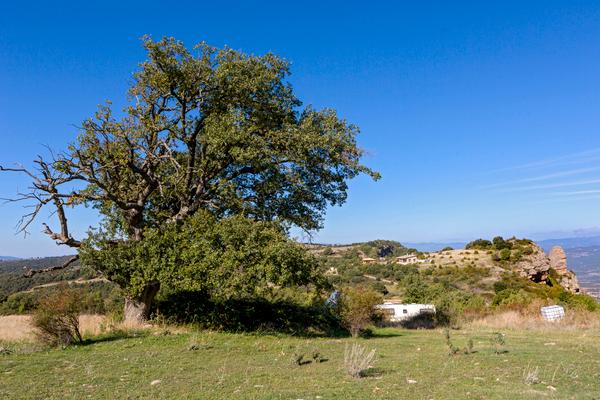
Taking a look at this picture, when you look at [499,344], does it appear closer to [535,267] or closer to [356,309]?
[356,309]

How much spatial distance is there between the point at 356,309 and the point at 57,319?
9.52 m

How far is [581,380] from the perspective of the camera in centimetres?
787

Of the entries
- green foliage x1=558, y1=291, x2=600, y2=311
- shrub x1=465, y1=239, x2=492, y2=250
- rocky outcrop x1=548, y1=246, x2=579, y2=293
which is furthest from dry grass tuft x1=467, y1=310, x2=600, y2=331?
shrub x1=465, y1=239, x2=492, y2=250

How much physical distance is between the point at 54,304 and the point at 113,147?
5.78m

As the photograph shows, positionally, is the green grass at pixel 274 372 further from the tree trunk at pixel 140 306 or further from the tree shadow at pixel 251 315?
the tree shadow at pixel 251 315

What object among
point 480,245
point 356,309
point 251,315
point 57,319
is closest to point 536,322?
point 356,309

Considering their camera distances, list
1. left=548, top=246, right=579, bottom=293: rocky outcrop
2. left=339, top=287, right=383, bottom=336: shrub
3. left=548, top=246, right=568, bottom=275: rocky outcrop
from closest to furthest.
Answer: left=339, top=287, right=383, bottom=336: shrub
left=548, top=246, right=579, bottom=293: rocky outcrop
left=548, top=246, right=568, bottom=275: rocky outcrop

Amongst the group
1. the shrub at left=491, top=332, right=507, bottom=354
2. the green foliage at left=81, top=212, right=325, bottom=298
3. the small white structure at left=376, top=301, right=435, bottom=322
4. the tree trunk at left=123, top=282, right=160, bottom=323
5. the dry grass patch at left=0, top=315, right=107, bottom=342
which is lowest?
the small white structure at left=376, top=301, right=435, bottom=322

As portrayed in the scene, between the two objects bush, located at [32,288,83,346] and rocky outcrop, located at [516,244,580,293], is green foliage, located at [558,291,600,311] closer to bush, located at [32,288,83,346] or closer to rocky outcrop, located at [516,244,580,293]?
rocky outcrop, located at [516,244,580,293]

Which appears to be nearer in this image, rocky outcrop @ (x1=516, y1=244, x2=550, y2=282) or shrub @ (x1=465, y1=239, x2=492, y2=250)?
rocky outcrop @ (x1=516, y1=244, x2=550, y2=282)

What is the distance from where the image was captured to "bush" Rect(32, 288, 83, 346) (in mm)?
12195

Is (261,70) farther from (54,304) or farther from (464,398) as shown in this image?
(464,398)

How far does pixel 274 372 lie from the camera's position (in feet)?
28.9

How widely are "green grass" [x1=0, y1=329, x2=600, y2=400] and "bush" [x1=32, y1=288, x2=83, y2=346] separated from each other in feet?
2.12
